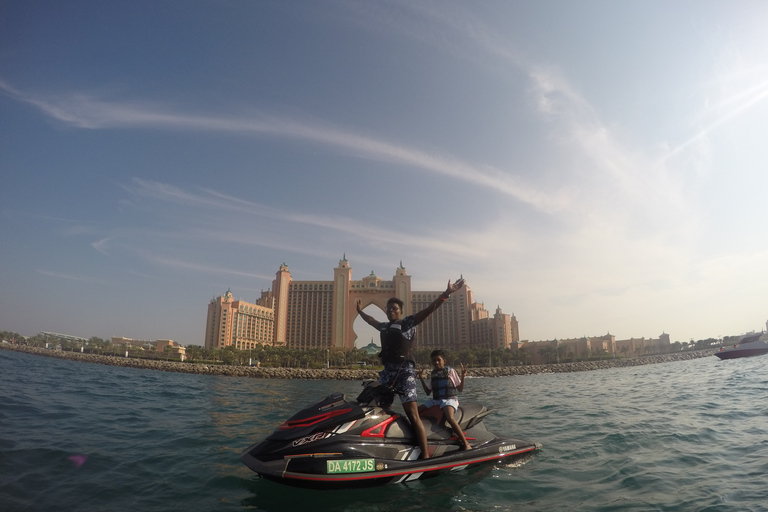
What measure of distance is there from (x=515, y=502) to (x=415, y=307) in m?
146

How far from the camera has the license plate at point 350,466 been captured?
424 cm

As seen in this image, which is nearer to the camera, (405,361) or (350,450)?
(350,450)

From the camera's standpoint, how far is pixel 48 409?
838cm

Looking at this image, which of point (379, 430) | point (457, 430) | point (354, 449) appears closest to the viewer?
point (354, 449)

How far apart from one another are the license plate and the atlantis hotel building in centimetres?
11727

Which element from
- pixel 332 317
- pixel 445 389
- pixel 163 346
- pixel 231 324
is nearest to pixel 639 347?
pixel 332 317

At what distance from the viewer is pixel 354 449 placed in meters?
4.47

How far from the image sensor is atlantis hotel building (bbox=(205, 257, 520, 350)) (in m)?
124

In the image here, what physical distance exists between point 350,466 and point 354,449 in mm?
176

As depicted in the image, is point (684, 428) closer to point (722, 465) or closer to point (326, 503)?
point (722, 465)

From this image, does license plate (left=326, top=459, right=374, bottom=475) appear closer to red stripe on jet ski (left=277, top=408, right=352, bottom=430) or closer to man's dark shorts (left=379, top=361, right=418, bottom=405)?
red stripe on jet ski (left=277, top=408, right=352, bottom=430)

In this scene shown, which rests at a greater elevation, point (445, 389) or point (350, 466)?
point (445, 389)

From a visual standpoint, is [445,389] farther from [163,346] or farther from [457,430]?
[163,346]

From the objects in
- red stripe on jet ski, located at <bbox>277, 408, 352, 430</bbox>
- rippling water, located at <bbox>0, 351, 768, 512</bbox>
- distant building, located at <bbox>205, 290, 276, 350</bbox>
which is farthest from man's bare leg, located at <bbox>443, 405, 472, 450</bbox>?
distant building, located at <bbox>205, 290, 276, 350</bbox>
